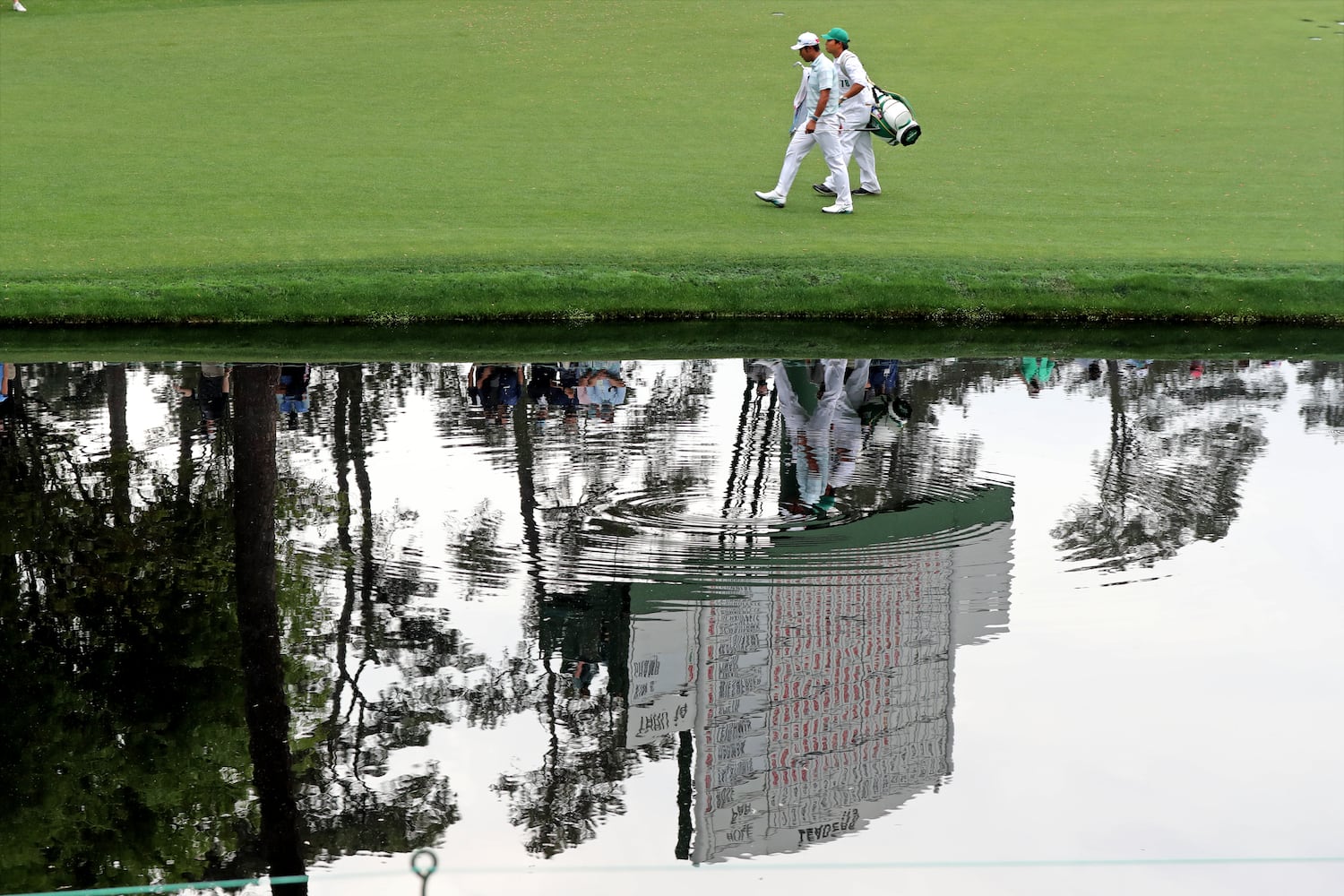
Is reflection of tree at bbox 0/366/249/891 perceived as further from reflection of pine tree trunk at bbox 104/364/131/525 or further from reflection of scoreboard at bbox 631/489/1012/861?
reflection of scoreboard at bbox 631/489/1012/861

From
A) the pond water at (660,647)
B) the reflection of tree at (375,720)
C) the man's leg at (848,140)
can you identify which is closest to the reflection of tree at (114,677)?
the pond water at (660,647)

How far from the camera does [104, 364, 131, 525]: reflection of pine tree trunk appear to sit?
785 cm

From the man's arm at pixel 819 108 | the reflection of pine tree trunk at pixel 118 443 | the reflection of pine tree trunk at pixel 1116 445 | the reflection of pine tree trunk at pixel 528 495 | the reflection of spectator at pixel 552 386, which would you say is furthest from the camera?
the man's arm at pixel 819 108

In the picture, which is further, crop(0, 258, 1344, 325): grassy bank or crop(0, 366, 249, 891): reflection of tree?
crop(0, 258, 1344, 325): grassy bank

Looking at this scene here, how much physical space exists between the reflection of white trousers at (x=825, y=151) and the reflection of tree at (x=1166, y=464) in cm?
517

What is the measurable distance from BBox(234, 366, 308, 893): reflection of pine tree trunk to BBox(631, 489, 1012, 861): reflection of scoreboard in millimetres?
1389

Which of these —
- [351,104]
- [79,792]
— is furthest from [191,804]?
[351,104]

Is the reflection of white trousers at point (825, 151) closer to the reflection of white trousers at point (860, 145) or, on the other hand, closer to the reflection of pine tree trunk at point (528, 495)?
the reflection of white trousers at point (860, 145)

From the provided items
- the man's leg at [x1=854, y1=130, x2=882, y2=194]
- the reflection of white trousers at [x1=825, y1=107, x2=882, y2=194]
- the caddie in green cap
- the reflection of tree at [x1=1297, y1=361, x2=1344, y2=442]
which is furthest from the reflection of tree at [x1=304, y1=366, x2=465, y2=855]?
the man's leg at [x1=854, y1=130, x2=882, y2=194]

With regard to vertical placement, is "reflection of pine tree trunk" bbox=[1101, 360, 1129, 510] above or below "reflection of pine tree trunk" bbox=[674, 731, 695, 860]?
above

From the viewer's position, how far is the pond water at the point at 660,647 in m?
4.79

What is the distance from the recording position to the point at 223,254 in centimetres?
1462

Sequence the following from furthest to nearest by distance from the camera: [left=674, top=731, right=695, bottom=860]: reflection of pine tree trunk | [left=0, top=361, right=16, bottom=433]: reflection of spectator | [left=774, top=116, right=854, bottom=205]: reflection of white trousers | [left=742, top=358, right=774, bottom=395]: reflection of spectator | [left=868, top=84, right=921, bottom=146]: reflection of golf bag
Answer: [left=868, top=84, right=921, bottom=146]: reflection of golf bag
[left=774, top=116, right=854, bottom=205]: reflection of white trousers
[left=742, top=358, right=774, bottom=395]: reflection of spectator
[left=0, top=361, right=16, bottom=433]: reflection of spectator
[left=674, top=731, right=695, bottom=860]: reflection of pine tree trunk

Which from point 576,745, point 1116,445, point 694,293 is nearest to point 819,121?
point 694,293
